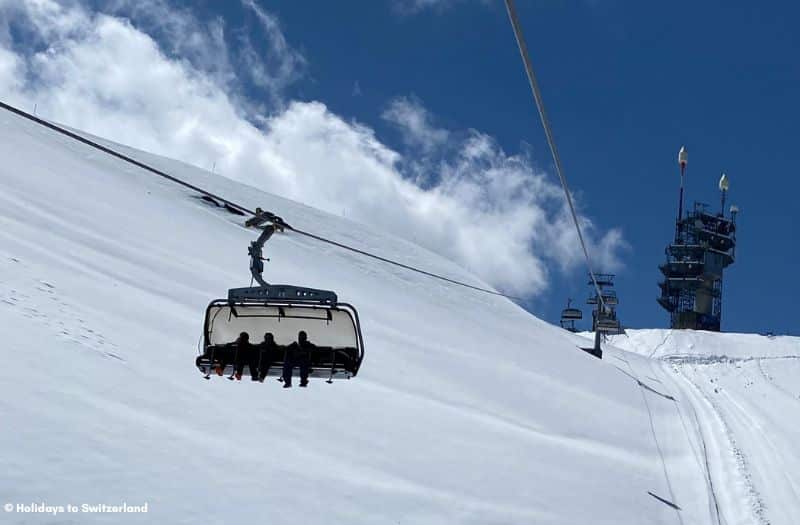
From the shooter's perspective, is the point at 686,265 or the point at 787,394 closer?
the point at 787,394

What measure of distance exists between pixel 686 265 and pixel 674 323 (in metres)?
5.51

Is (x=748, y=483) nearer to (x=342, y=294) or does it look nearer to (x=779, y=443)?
(x=779, y=443)

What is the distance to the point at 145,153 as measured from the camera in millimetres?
59781

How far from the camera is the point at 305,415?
16156 millimetres

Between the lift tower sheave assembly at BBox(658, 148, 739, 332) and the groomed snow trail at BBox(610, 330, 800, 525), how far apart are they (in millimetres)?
20172

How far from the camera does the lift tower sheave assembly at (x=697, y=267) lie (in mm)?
80875

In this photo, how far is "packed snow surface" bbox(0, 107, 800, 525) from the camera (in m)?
11.3

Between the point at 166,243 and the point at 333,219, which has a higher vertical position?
the point at 333,219

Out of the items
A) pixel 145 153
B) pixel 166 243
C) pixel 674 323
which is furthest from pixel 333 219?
pixel 674 323

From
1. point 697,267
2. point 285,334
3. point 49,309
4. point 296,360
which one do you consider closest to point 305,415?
point 285,334

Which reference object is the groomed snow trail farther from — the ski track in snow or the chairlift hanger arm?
the ski track in snow

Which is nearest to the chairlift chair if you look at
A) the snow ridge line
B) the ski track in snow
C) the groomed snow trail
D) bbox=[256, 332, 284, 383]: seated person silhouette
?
bbox=[256, 332, 284, 383]: seated person silhouette

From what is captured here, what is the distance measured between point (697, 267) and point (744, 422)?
192ft

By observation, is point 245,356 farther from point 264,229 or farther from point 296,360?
point 264,229
